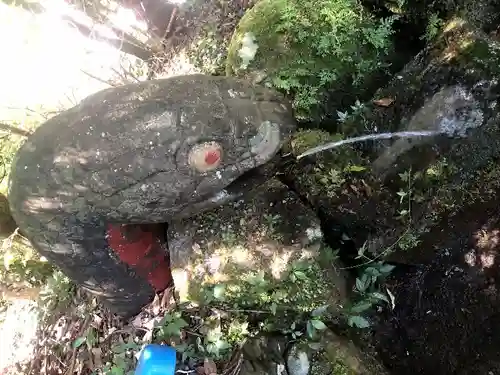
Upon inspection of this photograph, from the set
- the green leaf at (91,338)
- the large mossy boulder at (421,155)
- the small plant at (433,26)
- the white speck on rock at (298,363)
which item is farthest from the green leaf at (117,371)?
the small plant at (433,26)

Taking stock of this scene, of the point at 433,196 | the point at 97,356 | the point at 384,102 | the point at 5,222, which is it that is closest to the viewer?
the point at 433,196

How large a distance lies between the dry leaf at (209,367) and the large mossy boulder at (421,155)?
1.46 metres

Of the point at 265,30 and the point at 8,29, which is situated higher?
the point at 265,30

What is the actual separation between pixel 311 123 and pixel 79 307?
2.99m

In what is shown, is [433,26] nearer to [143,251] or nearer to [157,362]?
[143,251]

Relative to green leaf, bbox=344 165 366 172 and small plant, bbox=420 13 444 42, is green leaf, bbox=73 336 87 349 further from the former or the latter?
small plant, bbox=420 13 444 42

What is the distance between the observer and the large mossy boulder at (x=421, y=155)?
131 inches

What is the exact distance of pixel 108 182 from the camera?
3.32 metres

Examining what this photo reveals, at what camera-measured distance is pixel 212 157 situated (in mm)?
3287

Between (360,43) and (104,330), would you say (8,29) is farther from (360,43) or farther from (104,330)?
A: (360,43)

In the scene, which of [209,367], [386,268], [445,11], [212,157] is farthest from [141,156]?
[445,11]

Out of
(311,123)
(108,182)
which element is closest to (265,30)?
(311,123)

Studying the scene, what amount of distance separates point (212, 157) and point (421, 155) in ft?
4.78

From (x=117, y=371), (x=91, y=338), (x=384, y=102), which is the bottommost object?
(x=91, y=338)
